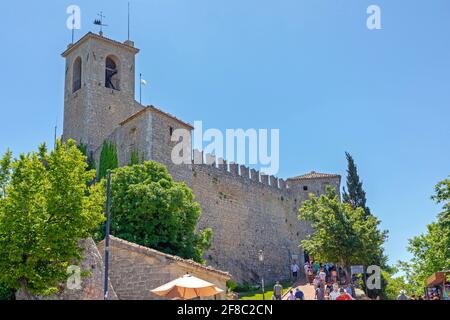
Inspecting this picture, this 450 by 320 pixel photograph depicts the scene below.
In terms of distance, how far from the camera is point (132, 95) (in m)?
36.6

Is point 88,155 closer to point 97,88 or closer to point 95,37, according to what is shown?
point 97,88

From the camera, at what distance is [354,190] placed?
138ft

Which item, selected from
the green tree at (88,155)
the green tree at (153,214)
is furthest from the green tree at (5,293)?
the green tree at (88,155)

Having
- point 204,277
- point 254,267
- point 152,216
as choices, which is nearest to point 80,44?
point 152,216

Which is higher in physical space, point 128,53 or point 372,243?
point 128,53

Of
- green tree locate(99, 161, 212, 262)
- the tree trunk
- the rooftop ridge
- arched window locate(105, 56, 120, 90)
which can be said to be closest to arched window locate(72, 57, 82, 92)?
the rooftop ridge

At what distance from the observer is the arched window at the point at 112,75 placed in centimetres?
3606

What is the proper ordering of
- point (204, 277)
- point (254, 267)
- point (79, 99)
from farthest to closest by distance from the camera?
point (254, 267), point (79, 99), point (204, 277)

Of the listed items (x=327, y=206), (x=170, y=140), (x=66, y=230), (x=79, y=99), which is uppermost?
(x=79, y=99)

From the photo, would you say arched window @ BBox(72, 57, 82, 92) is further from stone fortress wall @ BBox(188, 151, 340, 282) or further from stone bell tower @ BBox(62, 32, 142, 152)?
stone fortress wall @ BBox(188, 151, 340, 282)

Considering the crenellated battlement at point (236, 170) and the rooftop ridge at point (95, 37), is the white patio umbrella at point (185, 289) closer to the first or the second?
the crenellated battlement at point (236, 170)
